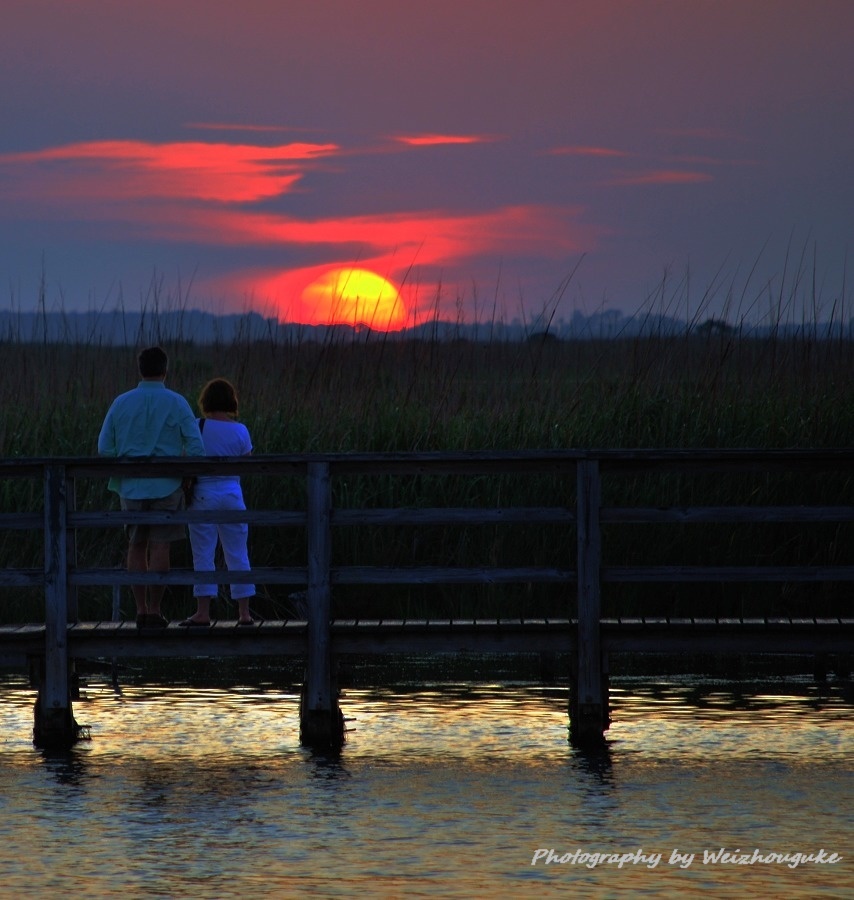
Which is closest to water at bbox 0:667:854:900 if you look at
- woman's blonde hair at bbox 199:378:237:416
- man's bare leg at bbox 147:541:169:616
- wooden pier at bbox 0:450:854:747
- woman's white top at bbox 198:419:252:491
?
wooden pier at bbox 0:450:854:747

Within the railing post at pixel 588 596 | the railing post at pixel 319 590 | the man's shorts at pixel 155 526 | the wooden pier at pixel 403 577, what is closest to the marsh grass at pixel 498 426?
the man's shorts at pixel 155 526

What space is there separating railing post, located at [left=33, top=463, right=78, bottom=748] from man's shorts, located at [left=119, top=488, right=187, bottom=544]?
1.79 ft

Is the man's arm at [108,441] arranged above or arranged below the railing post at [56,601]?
above

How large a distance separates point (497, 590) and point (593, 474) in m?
4.95

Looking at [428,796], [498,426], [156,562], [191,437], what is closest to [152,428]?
[191,437]

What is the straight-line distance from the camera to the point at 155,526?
35.4 feet

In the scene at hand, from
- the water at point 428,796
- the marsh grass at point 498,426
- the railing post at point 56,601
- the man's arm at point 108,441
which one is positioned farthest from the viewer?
the marsh grass at point 498,426

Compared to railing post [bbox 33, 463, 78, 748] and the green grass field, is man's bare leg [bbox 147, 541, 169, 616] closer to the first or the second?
railing post [bbox 33, 463, 78, 748]

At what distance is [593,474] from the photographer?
403 inches

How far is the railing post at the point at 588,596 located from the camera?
10.2 metres

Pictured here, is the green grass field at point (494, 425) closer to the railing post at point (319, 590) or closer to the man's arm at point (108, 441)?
the man's arm at point (108, 441)

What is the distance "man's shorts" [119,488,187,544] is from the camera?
10719 mm

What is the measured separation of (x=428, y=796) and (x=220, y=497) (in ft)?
10.7

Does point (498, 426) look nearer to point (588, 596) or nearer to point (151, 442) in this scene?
point (151, 442)
